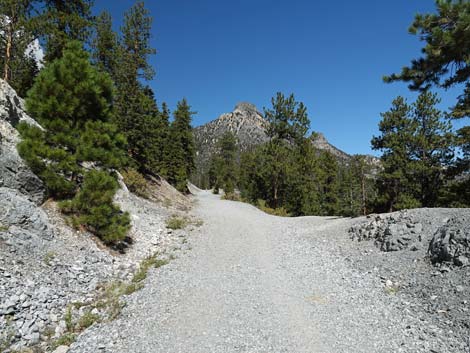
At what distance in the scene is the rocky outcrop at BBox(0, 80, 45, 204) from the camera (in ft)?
25.9

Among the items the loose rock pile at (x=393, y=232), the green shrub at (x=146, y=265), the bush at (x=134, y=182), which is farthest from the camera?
the bush at (x=134, y=182)

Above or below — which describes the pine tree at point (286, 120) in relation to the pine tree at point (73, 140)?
above

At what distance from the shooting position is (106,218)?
8.88 metres

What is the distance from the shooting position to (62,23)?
14000 millimetres

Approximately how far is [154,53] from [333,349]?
27.0 meters

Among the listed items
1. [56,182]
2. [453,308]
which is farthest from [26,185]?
[453,308]

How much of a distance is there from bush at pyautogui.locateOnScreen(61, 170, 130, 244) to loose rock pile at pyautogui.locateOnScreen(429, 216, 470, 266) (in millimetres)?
9874

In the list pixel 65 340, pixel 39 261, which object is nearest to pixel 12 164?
pixel 39 261

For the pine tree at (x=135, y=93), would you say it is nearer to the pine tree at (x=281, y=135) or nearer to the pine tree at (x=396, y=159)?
the pine tree at (x=281, y=135)

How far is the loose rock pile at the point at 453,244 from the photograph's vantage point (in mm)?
6901

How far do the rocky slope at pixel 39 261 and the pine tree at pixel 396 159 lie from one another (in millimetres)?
17533

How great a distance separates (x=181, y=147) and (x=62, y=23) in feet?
74.2

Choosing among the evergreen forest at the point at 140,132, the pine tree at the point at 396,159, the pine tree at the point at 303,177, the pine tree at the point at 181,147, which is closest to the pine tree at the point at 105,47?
the evergreen forest at the point at 140,132

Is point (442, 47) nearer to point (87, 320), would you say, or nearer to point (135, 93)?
point (87, 320)
